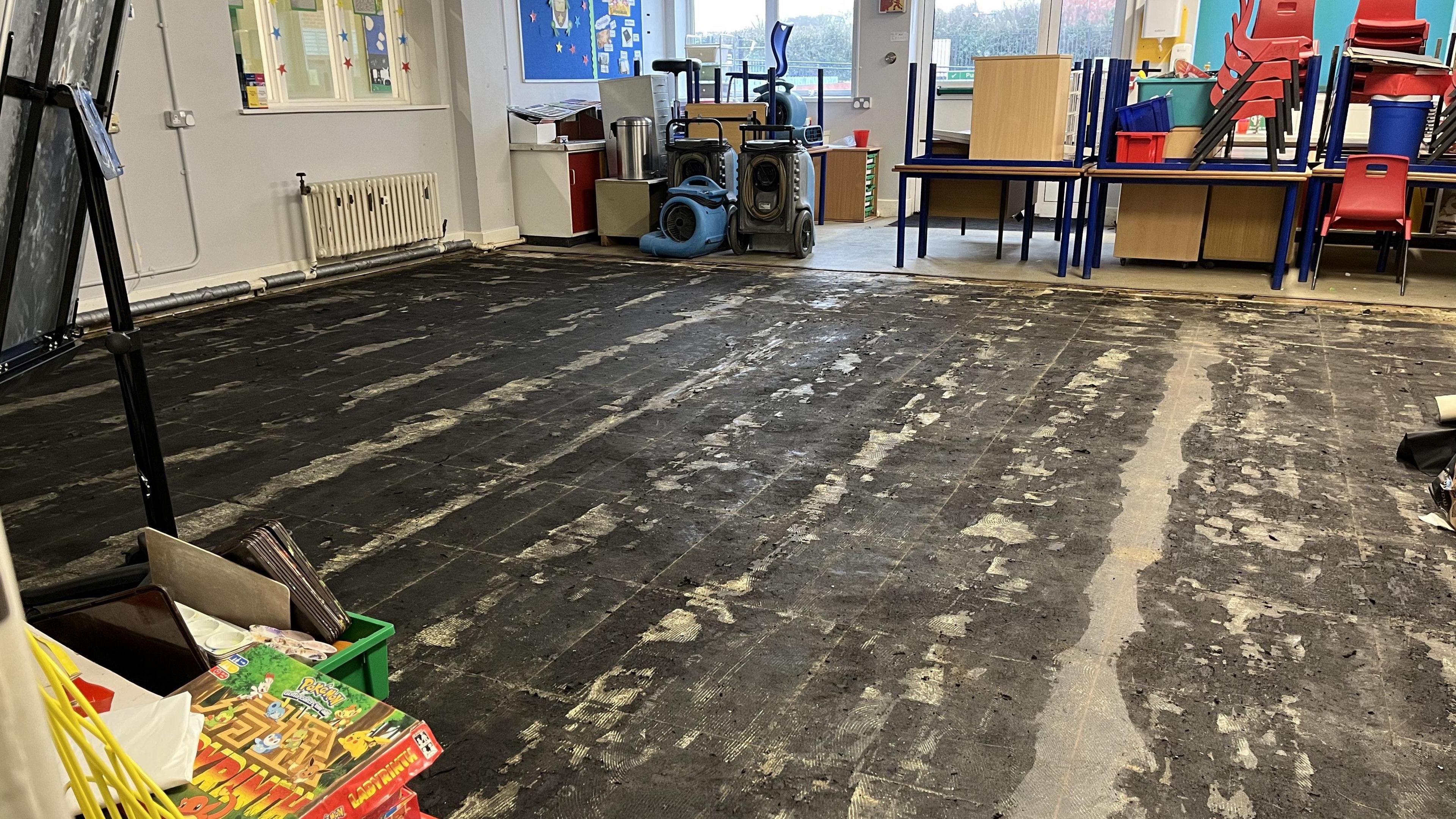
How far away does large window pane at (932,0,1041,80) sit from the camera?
31.9 feet

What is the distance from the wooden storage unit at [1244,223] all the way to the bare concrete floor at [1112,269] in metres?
0.15

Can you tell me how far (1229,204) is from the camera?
6832mm

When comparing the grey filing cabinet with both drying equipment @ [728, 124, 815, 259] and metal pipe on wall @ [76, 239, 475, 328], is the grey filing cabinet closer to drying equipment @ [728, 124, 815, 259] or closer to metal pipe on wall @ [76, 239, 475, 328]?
drying equipment @ [728, 124, 815, 259]

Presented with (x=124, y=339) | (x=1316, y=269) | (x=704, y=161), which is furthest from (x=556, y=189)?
(x=124, y=339)

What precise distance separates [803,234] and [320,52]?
12.0 ft

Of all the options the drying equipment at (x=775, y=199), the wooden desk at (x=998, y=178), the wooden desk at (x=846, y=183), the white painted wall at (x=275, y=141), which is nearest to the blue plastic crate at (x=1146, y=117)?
the wooden desk at (x=998, y=178)

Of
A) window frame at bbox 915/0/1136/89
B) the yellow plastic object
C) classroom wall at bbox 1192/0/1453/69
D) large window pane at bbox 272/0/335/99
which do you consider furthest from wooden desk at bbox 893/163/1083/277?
the yellow plastic object

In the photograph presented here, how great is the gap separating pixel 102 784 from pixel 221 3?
6517 mm

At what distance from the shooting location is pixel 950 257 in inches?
306

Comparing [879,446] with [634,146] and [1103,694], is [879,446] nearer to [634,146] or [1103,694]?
[1103,694]

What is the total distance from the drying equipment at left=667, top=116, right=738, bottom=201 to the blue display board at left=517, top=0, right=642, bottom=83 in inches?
57.7

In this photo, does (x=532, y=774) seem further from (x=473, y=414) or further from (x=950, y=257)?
(x=950, y=257)

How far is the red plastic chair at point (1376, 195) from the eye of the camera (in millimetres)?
5891

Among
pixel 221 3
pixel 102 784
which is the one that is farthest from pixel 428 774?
pixel 221 3
